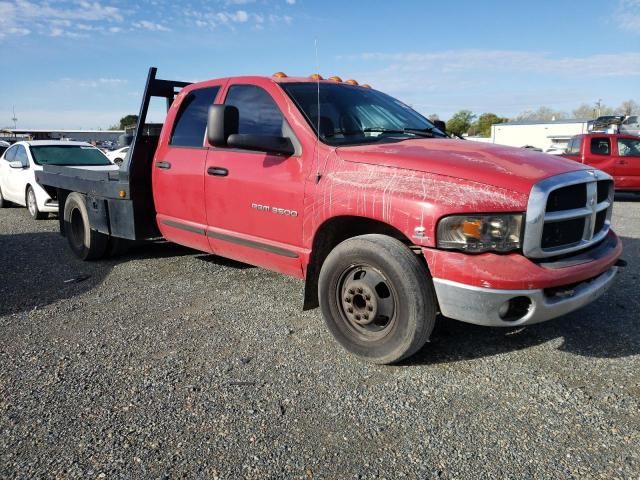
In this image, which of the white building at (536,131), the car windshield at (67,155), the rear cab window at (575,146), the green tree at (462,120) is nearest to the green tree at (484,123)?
the green tree at (462,120)

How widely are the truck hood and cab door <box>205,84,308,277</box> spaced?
1.82 ft

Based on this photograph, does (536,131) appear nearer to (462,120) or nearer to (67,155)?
(462,120)

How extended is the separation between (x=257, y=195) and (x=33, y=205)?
7435mm

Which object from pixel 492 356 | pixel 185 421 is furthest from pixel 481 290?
pixel 185 421

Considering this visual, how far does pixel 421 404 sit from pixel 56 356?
2.51 metres

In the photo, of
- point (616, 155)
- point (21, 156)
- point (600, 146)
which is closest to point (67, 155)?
point (21, 156)

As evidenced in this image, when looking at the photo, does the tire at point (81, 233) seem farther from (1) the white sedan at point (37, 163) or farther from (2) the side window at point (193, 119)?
(1) the white sedan at point (37, 163)

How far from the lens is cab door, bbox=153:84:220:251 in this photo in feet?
15.0

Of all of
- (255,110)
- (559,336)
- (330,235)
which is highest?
(255,110)

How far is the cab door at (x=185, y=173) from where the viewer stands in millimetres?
4562

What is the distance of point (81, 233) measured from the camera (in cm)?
639

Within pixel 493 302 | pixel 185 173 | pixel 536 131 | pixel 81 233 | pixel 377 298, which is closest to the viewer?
pixel 493 302

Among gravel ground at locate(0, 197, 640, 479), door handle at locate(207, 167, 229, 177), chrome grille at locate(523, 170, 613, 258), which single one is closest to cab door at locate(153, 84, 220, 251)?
door handle at locate(207, 167, 229, 177)

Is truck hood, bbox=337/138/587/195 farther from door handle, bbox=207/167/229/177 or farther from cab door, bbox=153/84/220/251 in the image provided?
cab door, bbox=153/84/220/251
